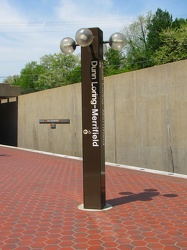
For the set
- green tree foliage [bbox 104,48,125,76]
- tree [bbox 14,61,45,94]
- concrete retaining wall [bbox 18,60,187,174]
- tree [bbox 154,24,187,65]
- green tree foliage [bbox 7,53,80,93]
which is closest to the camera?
concrete retaining wall [bbox 18,60,187,174]

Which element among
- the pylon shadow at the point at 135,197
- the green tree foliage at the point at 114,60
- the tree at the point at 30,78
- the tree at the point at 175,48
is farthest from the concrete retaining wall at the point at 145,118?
the tree at the point at 30,78

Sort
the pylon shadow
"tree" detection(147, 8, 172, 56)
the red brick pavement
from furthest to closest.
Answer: "tree" detection(147, 8, 172, 56) → the pylon shadow → the red brick pavement

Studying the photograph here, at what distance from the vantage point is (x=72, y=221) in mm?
4996

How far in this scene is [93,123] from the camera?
5559mm

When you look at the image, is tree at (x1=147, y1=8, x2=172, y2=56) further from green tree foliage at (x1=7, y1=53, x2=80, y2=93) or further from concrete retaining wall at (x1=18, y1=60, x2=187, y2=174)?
concrete retaining wall at (x1=18, y1=60, x2=187, y2=174)

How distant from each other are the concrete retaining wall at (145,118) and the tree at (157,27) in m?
29.9

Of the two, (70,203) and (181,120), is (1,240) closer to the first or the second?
(70,203)

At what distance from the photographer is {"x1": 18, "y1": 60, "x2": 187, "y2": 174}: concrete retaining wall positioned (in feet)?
29.5

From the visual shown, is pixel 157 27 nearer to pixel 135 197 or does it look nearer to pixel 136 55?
pixel 136 55

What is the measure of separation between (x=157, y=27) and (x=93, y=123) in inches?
1577

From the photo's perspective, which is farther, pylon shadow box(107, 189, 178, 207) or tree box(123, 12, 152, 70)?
tree box(123, 12, 152, 70)

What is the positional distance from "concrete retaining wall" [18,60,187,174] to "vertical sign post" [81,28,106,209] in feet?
13.4

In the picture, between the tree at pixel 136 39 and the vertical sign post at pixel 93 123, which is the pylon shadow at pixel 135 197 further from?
the tree at pixel 136 39

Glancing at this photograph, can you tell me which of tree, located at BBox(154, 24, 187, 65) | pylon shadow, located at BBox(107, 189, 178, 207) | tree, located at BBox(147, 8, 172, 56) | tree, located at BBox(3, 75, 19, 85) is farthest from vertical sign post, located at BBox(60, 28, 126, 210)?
tree, located at BBox(3, 75, 19, 85)
